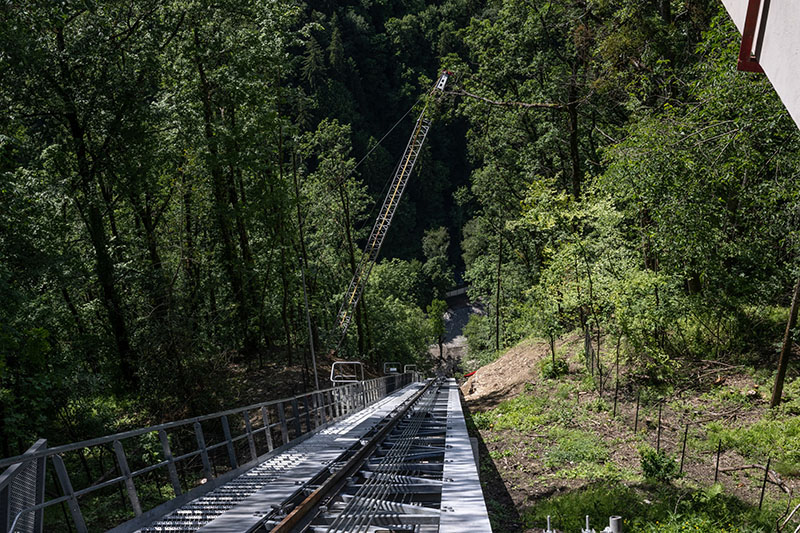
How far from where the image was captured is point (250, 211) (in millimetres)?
20484

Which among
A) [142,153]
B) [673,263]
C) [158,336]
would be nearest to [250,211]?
[142,153]

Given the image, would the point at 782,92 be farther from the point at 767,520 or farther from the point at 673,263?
the point at 673,263

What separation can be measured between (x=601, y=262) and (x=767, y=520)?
8.96 m

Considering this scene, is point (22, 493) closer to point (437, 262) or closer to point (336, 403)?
point (336, 403)

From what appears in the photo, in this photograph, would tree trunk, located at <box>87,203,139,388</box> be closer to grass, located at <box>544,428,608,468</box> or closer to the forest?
the forest

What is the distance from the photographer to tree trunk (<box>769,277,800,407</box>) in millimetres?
10523

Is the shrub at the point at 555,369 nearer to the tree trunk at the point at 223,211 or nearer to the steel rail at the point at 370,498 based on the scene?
the steel rail at the point at 370,498

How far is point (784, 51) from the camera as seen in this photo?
10.0ft

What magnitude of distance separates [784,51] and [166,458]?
6700 millimetres

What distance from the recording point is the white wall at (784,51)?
293 cm

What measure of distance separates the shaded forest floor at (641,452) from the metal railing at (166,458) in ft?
13.1

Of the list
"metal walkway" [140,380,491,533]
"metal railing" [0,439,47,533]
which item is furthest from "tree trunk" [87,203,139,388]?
"metal railing" [0,439,47,533]

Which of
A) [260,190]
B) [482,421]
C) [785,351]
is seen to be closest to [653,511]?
[785,351]

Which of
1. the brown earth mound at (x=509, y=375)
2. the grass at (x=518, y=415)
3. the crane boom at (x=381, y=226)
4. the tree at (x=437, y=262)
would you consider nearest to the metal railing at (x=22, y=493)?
the grass at (x=518, y=415)
